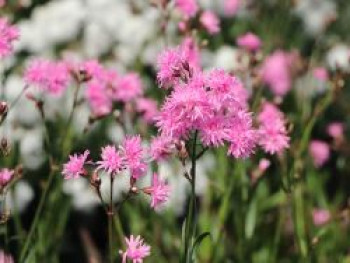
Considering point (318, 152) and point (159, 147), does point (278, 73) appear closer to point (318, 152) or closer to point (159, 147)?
point (318, 152)

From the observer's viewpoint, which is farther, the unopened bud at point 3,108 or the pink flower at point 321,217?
the pink flower at point 321,217

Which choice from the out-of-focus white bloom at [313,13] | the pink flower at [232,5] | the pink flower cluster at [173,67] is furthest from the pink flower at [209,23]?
the out-of-focus white bloom at [313,13]

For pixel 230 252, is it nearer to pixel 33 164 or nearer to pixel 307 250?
pixel 307 250

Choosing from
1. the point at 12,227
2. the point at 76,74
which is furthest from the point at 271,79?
the point at 76,74

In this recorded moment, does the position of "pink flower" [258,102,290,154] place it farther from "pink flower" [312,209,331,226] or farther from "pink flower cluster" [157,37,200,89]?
"pink flower" [312,209,331,226]

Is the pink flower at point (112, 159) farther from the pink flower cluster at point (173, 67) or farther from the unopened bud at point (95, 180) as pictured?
the pink flower cluster at point (173, 67)

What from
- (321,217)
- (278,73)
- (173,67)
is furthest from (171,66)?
(278,73)

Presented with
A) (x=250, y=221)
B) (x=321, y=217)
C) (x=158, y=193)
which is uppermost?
(x=158, y=193)

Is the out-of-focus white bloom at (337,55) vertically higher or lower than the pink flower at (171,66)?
lower
